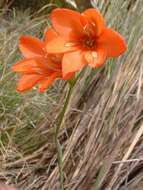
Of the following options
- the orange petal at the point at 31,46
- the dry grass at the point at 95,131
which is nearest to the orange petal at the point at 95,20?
the orange petal at the point at 31,46

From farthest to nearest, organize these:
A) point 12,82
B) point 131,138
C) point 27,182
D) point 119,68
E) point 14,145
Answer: point 12,82, point 14,145, point 27,182, point 119,68, point 131,138

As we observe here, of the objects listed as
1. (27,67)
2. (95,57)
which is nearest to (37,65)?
(27,67)

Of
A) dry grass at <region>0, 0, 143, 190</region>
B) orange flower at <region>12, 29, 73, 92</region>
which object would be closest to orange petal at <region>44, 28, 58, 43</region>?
orange flower at <region>12, 29, 73, 92</region>

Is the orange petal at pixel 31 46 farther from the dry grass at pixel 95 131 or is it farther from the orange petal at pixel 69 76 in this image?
the dry grass at pixel 95 131

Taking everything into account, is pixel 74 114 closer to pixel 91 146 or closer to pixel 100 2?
pixel 91 146

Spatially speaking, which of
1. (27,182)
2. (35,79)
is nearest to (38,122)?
(27,182)

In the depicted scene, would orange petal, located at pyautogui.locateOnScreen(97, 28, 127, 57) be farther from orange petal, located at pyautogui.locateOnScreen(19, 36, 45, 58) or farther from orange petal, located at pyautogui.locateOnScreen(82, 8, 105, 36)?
orange petal, located at pyautogui.locateOnScreen(19, 36, 45, 58)

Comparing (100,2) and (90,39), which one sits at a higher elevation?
(90,39)

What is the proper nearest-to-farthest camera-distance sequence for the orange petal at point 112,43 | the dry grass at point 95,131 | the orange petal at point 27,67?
the orange petal at point 112,43, the orange petal at point 27,67, the dry grass at point 95,131
